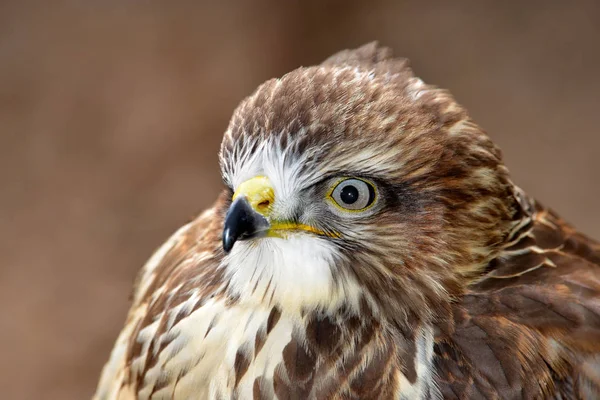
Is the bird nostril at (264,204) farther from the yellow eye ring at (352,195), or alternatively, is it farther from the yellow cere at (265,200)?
the yellow eye ring at (352,195)

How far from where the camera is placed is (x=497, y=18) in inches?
195

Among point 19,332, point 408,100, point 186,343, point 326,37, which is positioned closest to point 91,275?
point 19,332

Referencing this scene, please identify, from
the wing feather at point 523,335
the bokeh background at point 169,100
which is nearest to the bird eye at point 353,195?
the wing feather at point 523,335

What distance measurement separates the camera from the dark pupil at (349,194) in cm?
174

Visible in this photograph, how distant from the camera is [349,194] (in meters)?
1.74

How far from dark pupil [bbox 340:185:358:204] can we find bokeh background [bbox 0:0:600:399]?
2.88 m

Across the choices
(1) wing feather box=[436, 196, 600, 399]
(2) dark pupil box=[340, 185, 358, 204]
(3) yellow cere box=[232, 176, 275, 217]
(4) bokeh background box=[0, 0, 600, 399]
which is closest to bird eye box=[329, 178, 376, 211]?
(2) dark pupil box=[340, 185, 358, 204]

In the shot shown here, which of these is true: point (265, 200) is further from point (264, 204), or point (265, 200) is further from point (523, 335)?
point (523, 335)

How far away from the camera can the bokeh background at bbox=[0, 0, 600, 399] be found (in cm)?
454

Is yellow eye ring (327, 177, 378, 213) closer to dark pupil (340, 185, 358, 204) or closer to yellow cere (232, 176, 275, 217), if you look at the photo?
dark pupil (340, 185, 358, 204)

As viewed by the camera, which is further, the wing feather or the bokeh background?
the bokeh background

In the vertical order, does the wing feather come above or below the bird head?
below

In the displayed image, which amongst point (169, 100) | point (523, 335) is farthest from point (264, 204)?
point (169, 100)

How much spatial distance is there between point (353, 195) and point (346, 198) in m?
0.02
